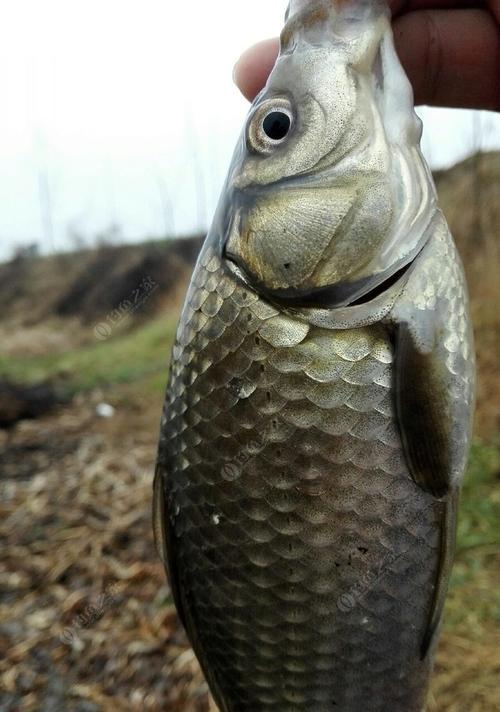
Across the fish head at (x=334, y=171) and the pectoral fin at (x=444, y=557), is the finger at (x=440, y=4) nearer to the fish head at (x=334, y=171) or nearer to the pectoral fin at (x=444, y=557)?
the fish head at (x=334, y=171)

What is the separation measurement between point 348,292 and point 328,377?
6.4 inches

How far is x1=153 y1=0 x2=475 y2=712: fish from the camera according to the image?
120 centimetres

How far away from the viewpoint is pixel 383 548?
4.23ft

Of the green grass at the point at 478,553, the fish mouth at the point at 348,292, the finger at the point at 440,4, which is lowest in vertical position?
the green grass at the point at 478,553

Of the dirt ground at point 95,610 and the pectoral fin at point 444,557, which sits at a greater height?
the pectoral fin at point 444,557

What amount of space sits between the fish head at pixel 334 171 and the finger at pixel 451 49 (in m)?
0.77

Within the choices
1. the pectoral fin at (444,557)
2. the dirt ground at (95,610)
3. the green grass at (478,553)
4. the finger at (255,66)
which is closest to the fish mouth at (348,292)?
the pectoral fin at (444,557)

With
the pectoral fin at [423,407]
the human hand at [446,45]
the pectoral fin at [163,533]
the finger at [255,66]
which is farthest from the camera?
the human hand at [446,45]

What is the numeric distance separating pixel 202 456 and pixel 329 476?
0.87ft

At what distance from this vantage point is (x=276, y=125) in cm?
128

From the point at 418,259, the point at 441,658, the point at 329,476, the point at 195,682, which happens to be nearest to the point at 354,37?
the point at 418,259

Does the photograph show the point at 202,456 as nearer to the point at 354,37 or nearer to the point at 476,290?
the point at 354,37

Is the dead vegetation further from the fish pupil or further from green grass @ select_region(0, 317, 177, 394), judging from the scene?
the fish pupil

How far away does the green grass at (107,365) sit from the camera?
927 cm
